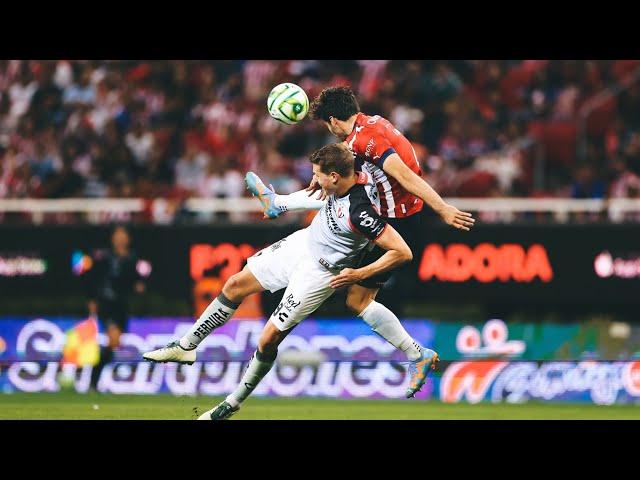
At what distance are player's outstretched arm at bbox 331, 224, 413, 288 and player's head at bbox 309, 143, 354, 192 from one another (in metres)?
0.56

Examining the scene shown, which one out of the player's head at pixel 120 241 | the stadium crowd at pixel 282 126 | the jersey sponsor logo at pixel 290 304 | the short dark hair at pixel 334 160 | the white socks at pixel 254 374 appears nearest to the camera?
the short dark hair at pixel 334 160

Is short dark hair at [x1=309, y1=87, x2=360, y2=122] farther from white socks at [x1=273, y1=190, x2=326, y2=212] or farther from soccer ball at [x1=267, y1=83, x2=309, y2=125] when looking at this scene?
white socks at [x1=273, y1=190, x2=326, y2=212]

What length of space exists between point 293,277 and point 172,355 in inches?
48.4

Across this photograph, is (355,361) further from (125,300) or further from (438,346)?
(125,300)

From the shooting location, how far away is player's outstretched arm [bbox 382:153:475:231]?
1107 centimetres

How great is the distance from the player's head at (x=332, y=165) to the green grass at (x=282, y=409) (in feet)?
8.13

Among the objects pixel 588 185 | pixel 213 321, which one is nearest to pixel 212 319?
pixel 213 321

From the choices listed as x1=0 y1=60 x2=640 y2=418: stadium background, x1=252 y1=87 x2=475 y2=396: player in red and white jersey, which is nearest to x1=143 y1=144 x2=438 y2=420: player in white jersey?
x1=252 y1=87 x2=475 y2=396: player in red and white jersey

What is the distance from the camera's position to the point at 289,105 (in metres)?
11.7

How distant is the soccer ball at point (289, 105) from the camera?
11.7 meters

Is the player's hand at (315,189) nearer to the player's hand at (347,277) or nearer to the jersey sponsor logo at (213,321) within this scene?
the player's hand at (347,277)

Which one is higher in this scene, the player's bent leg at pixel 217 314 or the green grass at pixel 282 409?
the player's bent leg at pixel 217 314

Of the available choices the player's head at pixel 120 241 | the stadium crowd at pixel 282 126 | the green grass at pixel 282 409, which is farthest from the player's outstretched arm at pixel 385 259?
the stadium crowd at pixel 282 126

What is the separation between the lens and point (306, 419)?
12.4 m
